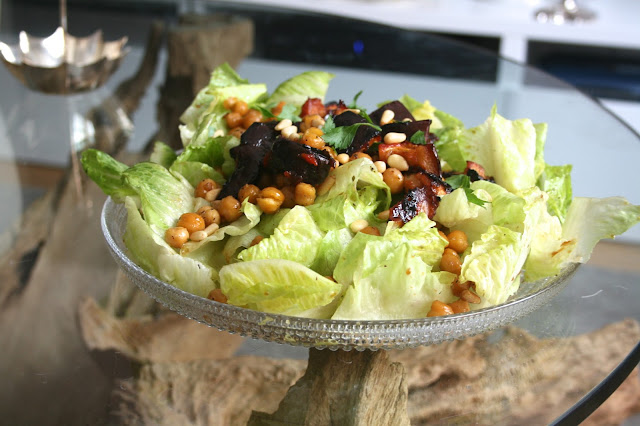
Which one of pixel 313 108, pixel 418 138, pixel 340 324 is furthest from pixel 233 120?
pixel 340 324

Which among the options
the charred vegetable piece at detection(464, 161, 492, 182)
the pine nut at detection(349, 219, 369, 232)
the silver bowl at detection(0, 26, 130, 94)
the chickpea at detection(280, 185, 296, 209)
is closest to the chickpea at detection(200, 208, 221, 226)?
the chickpea at detection(280, 185, 296, 209)

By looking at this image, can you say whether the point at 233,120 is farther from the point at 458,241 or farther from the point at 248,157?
the point at 458,241

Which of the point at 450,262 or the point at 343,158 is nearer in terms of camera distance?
the point at 450,262

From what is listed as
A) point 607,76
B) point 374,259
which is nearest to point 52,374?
point 374,259

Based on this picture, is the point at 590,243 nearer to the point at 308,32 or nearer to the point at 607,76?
the point at 308,32

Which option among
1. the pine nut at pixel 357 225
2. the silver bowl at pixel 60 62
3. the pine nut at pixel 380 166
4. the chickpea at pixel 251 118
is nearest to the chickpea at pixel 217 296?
the pine nut at pixel 357 225

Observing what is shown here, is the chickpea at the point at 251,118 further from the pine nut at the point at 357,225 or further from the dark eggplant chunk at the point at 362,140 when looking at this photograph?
the pine nut at the point at 357,225
